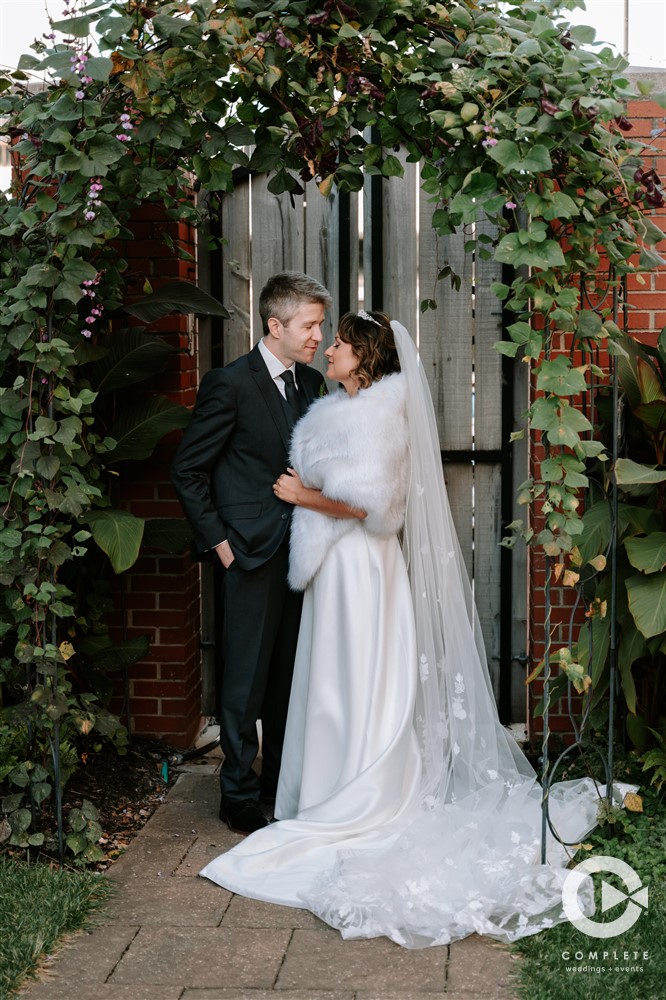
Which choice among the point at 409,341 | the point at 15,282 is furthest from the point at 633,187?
the point at 15,282

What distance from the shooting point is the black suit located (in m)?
3.98

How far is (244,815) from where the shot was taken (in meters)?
4.02

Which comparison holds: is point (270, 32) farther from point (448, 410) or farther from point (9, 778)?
point (9, 778)

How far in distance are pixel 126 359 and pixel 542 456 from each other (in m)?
1.63

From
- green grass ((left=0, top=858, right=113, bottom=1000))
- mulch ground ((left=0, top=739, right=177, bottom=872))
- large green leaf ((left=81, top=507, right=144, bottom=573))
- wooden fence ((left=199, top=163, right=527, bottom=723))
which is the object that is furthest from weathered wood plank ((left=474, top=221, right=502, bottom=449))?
green grass ((left=0, top=858, right=113, bottom=1000))

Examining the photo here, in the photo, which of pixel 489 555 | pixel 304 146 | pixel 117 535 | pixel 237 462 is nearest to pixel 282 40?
pixel 304 146

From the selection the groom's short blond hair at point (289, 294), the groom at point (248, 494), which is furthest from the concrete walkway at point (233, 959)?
the groom's short blond hair at point (289, 294)

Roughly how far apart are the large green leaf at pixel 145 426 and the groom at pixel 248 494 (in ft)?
0.87

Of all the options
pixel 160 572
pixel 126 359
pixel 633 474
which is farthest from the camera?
pixel 160 572

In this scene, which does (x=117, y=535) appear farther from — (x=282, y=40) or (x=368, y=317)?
(x=282, y=40)

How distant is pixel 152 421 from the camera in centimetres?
431

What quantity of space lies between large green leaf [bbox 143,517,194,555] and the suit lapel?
1.96ft

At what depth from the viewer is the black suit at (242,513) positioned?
3.98m

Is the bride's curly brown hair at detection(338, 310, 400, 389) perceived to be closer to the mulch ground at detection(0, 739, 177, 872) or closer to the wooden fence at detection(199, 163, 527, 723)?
the wooden fence at detection(199, 163, 527, 723)
